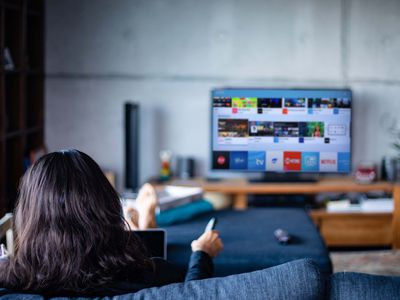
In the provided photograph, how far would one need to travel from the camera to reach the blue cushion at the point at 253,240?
2.91 meters

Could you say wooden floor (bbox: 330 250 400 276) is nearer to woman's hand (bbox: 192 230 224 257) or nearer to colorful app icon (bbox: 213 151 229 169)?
colorful app icon (bbox: 213 151 229 169)

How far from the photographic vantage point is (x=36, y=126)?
503 cm

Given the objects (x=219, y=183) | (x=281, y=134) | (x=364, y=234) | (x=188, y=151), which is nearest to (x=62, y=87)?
(x=188, y=151)

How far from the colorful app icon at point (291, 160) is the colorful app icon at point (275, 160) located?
0.09 feet

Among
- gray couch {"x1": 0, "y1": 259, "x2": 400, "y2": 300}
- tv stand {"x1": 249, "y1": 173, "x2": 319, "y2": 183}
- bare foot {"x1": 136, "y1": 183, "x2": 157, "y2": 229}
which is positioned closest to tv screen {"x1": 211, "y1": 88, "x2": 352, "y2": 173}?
tv stand {"x1": 249, "y1": 173, "x2": 319, "y2": 183}

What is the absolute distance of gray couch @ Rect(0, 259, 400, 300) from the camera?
1.57 m

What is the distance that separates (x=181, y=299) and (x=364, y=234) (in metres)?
3.50

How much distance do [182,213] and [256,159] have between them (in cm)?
90

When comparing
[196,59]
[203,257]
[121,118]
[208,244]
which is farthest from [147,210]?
[196,59]

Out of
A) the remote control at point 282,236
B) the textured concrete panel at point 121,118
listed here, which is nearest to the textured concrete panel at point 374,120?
the textured concrete panel at point 121,118

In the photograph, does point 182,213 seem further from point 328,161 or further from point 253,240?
point 328,161

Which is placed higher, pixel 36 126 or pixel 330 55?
pixel 330 55

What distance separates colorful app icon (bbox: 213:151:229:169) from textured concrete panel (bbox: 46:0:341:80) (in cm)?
90

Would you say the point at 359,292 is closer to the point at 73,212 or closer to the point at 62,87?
the point at 73,212
